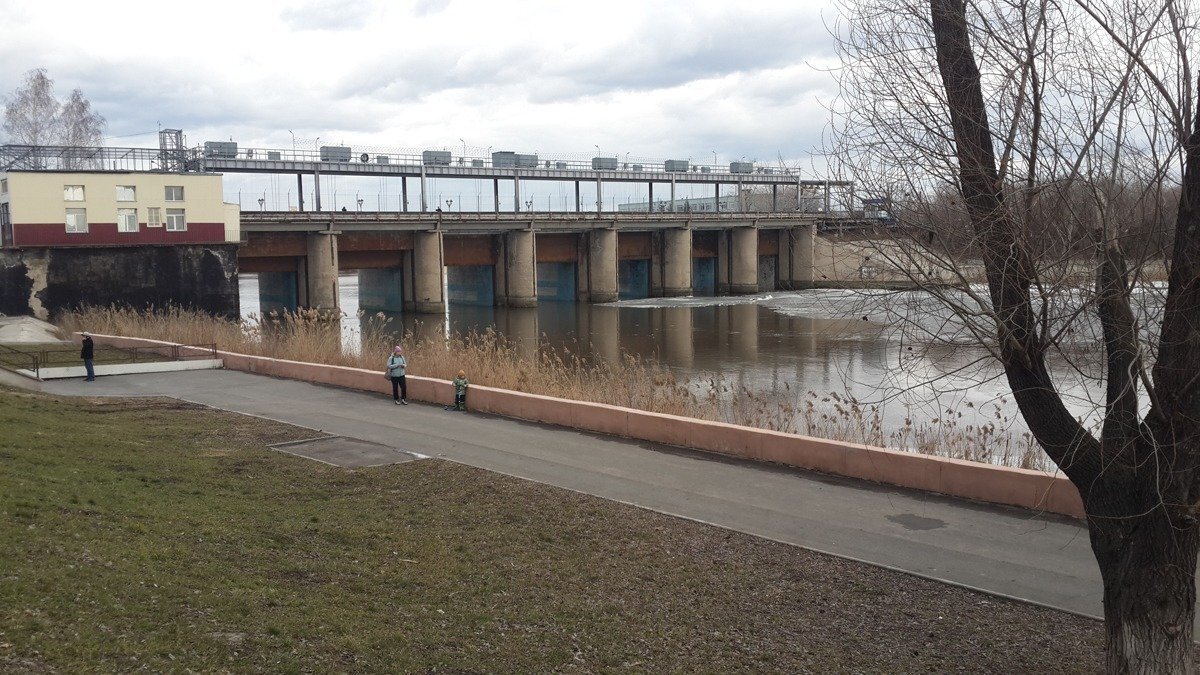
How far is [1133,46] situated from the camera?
6449 mm

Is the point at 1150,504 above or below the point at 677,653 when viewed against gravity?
above

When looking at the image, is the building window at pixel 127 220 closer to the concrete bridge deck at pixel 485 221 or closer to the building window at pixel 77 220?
the building window at pixel 77 220

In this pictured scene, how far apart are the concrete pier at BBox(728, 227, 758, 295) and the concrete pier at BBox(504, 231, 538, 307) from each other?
18.3 m

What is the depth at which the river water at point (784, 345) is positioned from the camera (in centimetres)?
1438

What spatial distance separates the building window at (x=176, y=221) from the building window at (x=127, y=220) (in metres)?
1.45

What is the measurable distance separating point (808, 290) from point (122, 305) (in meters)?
50.6

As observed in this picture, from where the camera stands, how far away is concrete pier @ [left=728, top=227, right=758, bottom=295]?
253 ft

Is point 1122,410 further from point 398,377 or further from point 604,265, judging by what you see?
point 604,265

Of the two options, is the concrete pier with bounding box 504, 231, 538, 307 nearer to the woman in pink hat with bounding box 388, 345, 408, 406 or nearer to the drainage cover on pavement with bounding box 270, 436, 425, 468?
the woman in pink hat with bounding box 388, 345, 408, 406

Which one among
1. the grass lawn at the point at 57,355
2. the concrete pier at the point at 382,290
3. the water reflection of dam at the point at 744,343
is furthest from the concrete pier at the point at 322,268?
the grass lawn at the point at 57,355

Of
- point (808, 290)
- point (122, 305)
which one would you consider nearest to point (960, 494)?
point (122, 305)

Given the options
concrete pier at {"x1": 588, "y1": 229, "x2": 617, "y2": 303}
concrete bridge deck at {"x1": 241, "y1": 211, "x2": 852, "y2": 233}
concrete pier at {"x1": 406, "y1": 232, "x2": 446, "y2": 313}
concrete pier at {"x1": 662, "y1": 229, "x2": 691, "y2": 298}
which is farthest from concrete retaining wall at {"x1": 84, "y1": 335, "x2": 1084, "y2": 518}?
concrete pier at {"x1": 662, "y1": 229, "x2": 691, "y2": 298}

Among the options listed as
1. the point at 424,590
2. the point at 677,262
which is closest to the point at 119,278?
the point at 677,262

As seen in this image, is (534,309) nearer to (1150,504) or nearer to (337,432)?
(337,432)
